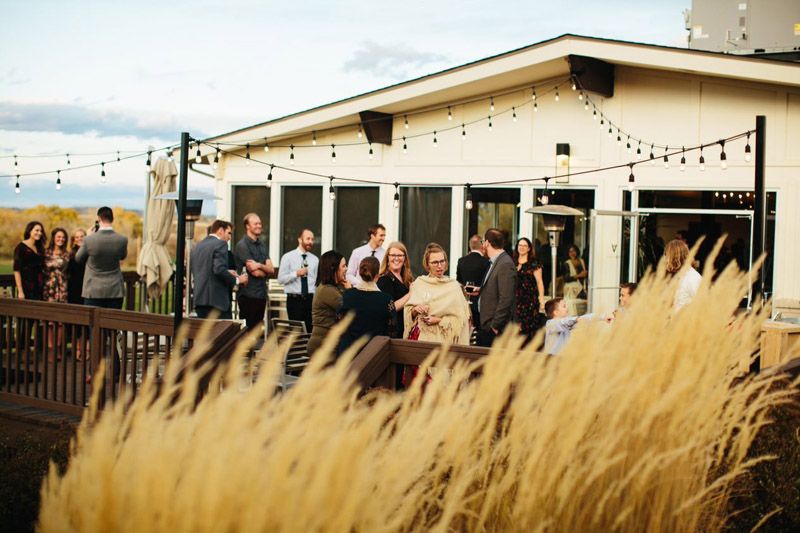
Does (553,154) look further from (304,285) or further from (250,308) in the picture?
(250,308)

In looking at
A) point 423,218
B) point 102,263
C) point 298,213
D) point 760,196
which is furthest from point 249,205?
point 760,196

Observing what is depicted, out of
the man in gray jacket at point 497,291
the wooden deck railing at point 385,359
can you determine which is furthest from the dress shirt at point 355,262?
the wooden deck railing at point 385,359

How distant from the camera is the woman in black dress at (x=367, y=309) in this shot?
5902mm

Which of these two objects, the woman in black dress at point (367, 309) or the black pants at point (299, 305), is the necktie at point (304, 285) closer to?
the black pants at point (299, 305)

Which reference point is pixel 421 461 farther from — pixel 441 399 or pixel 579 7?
pixel 579 7

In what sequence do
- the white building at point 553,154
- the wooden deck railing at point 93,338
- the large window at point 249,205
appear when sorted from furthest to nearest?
the large window at point 249,205, the white building at point 553,154, the wooden deck railing at point 93,338

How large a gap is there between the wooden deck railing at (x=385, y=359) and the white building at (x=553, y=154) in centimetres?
665

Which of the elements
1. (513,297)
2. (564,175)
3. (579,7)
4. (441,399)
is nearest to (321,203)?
(564,175)

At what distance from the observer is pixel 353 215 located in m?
13.0

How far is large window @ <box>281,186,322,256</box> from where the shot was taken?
522 inches

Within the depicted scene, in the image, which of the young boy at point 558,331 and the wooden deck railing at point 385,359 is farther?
the young boy at point 558,331

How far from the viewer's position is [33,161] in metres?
12.1

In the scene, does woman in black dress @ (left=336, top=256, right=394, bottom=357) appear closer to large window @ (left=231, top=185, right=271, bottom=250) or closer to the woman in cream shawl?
the woman in cream shawl

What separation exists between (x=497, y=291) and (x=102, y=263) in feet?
11.3
